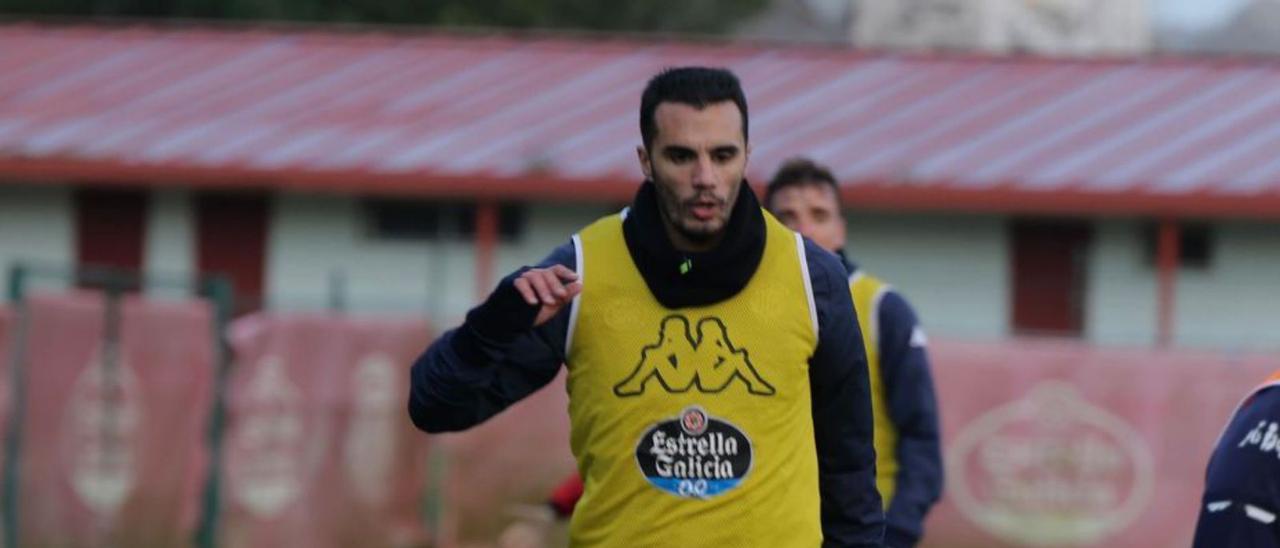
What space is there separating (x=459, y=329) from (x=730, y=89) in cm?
69

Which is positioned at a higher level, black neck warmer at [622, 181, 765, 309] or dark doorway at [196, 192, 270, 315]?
black neck warmer at [622, 181, 765, 309]

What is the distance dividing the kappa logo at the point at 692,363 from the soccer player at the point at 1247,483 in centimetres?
85

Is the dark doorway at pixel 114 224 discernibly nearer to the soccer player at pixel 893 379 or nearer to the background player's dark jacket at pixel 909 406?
the soccer player at pixel 893 379

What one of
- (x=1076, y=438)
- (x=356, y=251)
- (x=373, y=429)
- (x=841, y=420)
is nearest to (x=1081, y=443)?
(x=1076, y=438)

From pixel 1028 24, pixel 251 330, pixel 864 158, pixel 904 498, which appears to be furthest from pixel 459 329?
pixel 1028 24

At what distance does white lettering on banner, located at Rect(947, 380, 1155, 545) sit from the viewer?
16.3 m

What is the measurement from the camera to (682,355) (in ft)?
16.5

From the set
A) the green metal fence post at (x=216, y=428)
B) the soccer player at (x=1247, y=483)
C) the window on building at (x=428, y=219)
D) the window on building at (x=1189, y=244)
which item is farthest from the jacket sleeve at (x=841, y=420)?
the window on building at (x=428, y=219)

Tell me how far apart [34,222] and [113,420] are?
12.3 metres

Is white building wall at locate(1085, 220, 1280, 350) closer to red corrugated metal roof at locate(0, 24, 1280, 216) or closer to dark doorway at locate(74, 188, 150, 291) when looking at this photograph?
red corrugated metal roof at locate(0, 24, 1280, 216)

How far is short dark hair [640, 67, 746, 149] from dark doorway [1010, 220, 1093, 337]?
20783 mm

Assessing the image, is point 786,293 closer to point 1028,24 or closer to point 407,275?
point 407,275

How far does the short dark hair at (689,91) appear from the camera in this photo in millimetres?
5008

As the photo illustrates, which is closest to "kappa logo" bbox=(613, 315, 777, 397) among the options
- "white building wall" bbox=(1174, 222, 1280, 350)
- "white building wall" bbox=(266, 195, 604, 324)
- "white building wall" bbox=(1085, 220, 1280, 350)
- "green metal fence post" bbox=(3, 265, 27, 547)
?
"green metal fence post" bbox=(3, 265, 27, 547)
